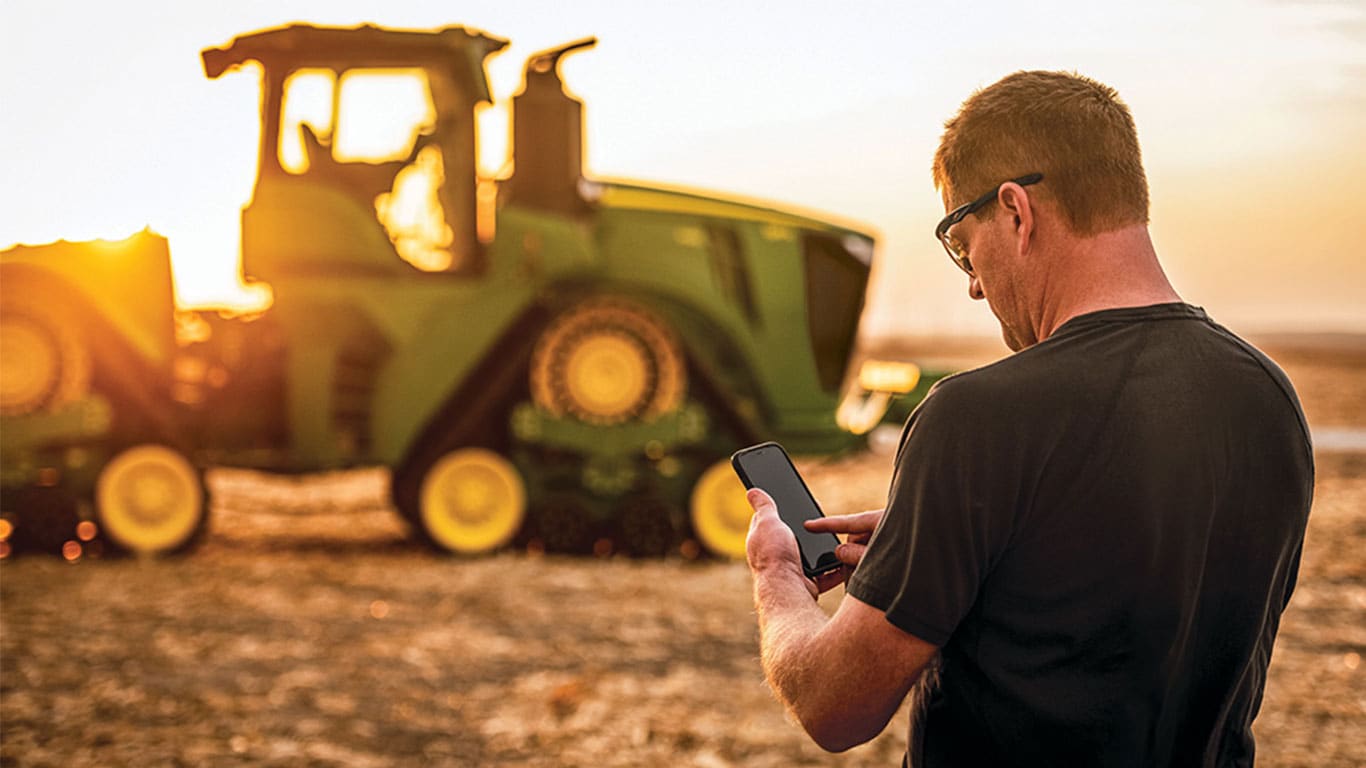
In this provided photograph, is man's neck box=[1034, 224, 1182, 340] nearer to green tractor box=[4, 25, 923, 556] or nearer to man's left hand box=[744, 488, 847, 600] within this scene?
man's left hand box=[744, 488, 847, 600]

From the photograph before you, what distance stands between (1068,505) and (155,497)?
26.5ft

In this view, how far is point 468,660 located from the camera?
20.5 feet

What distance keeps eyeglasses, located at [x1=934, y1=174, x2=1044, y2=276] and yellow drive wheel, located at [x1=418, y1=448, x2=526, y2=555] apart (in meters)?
6.97

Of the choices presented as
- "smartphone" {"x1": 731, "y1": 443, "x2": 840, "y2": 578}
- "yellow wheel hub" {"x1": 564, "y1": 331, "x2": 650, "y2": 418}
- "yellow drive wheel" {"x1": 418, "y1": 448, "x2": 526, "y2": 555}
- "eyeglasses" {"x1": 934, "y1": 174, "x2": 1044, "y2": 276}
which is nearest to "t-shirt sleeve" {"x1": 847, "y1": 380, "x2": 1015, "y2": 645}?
"eyeglasses" {"x1": 934, "y1": 174, "x2": 1044, "y2": 276}

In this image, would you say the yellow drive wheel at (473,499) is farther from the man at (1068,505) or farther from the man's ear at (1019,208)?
the man's ear at (1019,208)

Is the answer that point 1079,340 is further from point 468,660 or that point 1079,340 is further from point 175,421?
point 175,421

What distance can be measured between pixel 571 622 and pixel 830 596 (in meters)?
2.02

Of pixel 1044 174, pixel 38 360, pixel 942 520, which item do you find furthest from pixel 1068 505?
pixel 38 360

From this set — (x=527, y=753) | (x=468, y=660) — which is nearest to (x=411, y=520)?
(x=468, y=660)

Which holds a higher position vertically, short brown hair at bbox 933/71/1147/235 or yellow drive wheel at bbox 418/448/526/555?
short brown hair at bbox 933/71/1147/235

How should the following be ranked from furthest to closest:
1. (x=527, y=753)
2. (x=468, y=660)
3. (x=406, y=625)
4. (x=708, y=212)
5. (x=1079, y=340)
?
1. (x=708, y=212)
2. (x=406, y=625)
3. (x=468, y=660)
4. (x=527, y=753)
5. (x=1079, y=340)

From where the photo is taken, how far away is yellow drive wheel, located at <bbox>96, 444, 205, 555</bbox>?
8.70 metres

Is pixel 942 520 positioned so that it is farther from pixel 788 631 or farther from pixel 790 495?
pixel 790 495

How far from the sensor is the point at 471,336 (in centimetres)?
859
